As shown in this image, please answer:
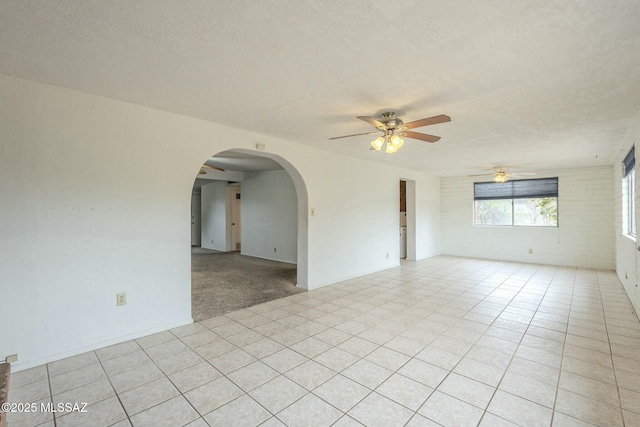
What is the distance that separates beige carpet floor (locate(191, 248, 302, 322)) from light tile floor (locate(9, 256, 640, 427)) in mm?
406

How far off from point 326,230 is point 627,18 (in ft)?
13.2

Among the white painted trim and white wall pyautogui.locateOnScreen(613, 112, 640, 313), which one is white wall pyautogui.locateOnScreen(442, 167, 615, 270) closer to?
white wall pyautogui.locateOnScreen(613, 112, 640, 313)

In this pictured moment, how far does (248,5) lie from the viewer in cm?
156

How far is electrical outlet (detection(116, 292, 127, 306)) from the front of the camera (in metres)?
2.87

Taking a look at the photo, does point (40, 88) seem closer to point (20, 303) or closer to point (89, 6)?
point (89, 6)

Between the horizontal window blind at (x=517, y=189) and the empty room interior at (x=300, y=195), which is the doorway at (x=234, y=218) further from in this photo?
the horizontal window blind at (x=517, y=189)

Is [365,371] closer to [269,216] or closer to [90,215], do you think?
[90,215]

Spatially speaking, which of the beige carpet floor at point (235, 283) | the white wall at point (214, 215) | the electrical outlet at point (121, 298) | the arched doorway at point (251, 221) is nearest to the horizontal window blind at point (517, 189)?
the arched doorway at point (251, 221)

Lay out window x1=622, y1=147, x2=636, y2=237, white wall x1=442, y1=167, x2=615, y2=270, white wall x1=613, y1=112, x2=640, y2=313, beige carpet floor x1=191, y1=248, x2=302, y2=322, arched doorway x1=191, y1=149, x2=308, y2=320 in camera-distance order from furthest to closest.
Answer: white wall x1=442, y1=167, x2=615, y2=270 < arched doorway x1=191, y1=149, x2=308, y2=320 < window x1=622, y1=147, x2=636, y2=237 < beige carpet floor x1=191, y1=248, x2=302, y2=322 < white wall x1=613, y1=112, x2=640, y2=313

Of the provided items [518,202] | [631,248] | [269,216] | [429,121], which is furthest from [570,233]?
[269,216]

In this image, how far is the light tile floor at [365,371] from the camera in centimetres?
186

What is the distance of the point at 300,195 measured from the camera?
16.0ft

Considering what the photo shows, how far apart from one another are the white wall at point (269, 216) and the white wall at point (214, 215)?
3.33 ft

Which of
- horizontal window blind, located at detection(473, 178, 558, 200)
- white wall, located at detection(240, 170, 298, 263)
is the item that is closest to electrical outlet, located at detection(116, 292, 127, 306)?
white wall, located at detection(240, 170, 298, 263)
